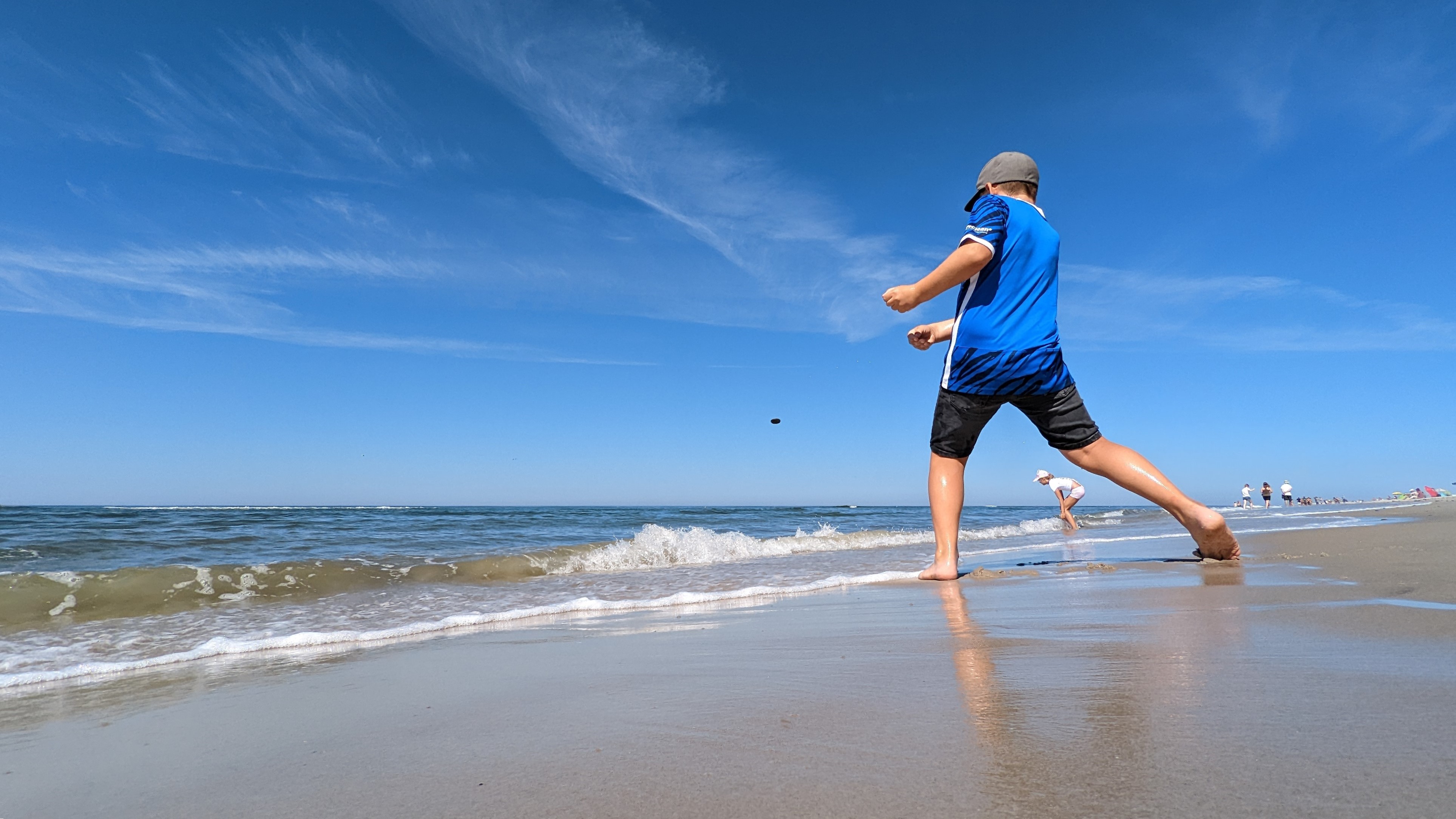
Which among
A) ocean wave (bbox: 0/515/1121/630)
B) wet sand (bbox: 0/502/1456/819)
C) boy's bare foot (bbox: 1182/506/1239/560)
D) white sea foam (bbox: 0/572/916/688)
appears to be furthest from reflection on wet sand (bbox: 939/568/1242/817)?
ocean wave (bbox: 0/515/1121/630)

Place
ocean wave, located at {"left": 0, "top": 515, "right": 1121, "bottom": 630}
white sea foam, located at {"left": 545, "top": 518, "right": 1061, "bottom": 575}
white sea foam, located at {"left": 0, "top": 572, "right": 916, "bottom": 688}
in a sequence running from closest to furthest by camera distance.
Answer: white sea foam, located at {"left": 0, "top": 572, "right": 916, "bottom": 688}, ocean wave, located at {"left": 0, "top": 515, "right": 1121, "bottom": 630}, white sea foam, located at {"left": 545, "top": 518, "right": 1061, "bottom": 575}

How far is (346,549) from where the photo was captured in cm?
883

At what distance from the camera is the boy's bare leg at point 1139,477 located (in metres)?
3.27

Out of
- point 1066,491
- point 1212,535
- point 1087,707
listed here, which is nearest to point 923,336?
point 1212,535

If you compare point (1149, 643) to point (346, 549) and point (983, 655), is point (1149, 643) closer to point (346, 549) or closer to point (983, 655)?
point (983, 655)

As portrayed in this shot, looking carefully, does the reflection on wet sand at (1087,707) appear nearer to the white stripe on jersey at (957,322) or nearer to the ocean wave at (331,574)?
the white stripe on jersey at (957,322)

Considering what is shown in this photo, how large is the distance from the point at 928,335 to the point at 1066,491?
979cm

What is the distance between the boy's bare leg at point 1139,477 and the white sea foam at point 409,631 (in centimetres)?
117

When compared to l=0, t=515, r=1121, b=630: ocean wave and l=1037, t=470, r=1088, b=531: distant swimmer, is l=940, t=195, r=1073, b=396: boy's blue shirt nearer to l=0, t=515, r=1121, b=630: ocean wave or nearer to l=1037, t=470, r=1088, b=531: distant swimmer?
l=0, t=515, r=1121, b=630: ocean wave

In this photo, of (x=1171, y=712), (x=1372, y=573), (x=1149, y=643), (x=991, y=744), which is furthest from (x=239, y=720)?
(x=1372, y=573)

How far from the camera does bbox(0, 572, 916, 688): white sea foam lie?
8.90ft

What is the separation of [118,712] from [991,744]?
7.42ft

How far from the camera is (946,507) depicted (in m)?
3.54

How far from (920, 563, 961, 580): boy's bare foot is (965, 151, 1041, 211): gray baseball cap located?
1.80 m
